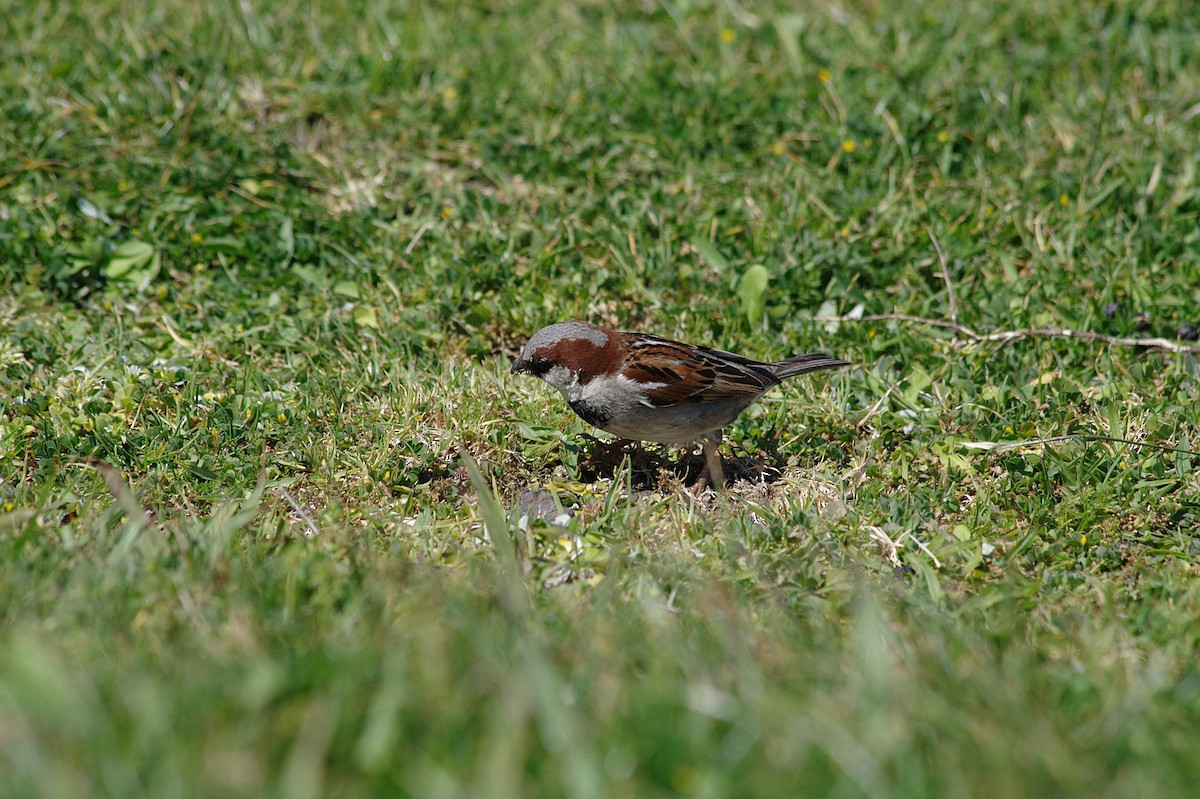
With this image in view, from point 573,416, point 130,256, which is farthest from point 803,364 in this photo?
point 130,256

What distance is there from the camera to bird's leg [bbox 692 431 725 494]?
5086 mm

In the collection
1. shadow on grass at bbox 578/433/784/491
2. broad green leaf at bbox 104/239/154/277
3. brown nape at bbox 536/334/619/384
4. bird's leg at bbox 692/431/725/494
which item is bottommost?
shadow on grass at bbox 578/433/784/491

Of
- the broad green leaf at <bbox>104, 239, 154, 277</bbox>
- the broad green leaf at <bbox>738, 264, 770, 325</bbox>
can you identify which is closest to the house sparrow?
the broad green leaf at <bbox>738, 264, 770, 325</bbox>

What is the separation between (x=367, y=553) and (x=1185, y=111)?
5.81 meters

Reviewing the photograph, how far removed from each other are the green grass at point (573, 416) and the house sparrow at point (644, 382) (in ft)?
1.00

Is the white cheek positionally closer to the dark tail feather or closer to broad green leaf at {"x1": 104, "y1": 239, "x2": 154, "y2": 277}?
the dark tail feather

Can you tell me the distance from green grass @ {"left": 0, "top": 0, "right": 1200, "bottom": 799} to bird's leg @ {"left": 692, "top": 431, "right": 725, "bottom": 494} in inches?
5.3

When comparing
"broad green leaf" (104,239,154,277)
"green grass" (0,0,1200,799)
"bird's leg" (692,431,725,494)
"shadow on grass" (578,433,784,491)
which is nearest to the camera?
"green grass" (0,0,1200,799)

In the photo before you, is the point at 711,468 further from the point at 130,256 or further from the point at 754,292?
the point at 130,256

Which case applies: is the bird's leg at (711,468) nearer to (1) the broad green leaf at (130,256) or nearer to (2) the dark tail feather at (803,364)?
(2) the dark tail feather at (803,364)

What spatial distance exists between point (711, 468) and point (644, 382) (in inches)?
22.0

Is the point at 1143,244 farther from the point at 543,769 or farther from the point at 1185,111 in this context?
the point at 543,769

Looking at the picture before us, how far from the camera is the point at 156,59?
7.09m

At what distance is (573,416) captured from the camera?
5.41m
